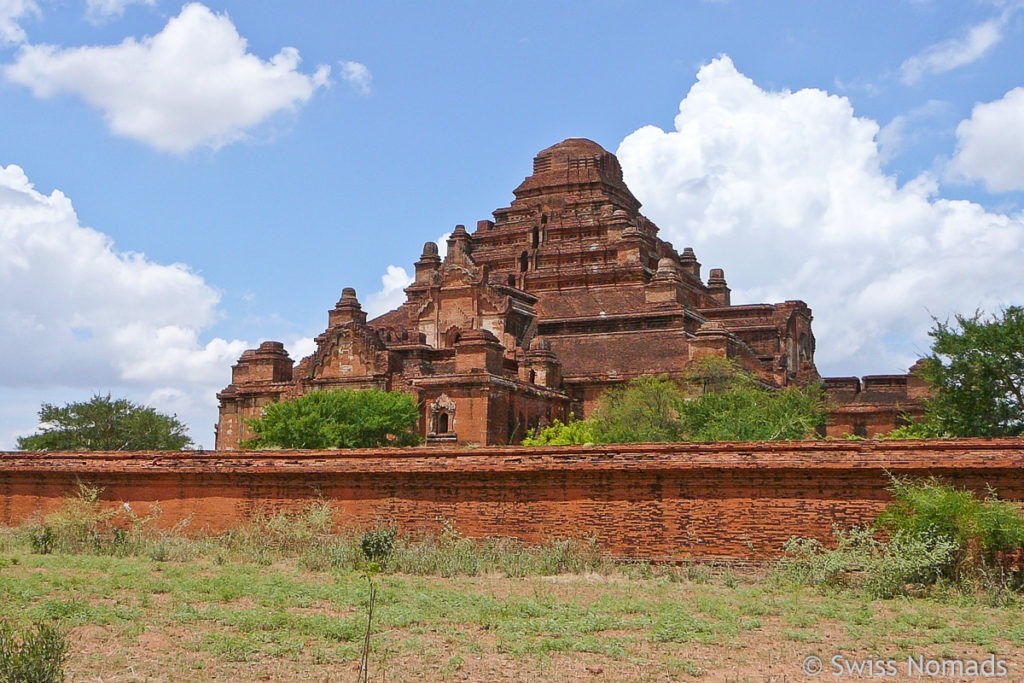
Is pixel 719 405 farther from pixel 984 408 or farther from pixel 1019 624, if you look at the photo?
pixel 1019 624

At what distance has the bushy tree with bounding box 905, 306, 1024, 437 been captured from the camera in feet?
75.8

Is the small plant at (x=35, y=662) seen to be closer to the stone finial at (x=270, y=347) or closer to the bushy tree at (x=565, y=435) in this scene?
the bushy tree at (x=565, y=435)

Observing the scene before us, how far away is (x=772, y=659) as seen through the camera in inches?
363

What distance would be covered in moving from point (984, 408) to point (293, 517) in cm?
1558

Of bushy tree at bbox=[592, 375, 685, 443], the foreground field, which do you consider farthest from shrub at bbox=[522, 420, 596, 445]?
the foreground field

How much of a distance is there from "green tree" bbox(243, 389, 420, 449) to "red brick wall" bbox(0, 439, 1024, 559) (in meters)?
9.77

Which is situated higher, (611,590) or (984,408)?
(984,408)

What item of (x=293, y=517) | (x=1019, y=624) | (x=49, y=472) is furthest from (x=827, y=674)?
(x=49, y=472)

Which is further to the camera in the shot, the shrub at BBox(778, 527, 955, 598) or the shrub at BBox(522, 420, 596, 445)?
the shrub at BBox(522, 420, 596, 445)

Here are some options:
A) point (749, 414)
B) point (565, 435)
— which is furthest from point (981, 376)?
point (565, 435)

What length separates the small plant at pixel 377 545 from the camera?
14664mm

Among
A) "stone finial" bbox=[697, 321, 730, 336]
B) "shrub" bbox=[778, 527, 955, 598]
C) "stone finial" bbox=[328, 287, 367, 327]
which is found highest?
"stone finial" bbox=[328, 287, 367, 327]

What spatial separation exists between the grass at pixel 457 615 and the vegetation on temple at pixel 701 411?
1102 cm

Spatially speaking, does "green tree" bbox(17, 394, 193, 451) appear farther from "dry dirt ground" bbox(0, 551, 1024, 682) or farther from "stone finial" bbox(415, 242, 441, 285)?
"dry dirt ground" bbox(0, 551, 1024, 682)
